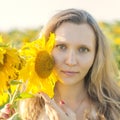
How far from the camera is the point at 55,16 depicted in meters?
2.57

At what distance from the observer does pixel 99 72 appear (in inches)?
103

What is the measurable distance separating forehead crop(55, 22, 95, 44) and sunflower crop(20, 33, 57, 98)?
0.86 feet

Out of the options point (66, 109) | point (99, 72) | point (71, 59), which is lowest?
point (66, 109)

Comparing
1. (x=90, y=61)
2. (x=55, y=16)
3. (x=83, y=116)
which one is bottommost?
(x=83, y=116)

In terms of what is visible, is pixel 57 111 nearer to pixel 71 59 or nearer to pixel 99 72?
pixel 71 59

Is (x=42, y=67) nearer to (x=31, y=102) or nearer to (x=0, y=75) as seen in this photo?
(x=0, y=75)

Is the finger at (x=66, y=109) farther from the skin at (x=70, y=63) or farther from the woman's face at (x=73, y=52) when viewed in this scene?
the woman's face at (x=73, y=52)

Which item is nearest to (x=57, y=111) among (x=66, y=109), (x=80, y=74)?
(x=66, y=109)

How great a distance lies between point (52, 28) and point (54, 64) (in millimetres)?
260

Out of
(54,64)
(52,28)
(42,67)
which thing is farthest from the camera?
(52,28)

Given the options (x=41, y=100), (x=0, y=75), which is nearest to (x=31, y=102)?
(x=41, y=100)

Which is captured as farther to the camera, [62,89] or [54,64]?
[62,89]

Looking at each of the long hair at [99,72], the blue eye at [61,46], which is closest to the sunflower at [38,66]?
the blue eye at [61,46]

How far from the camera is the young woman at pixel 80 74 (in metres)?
2.37
